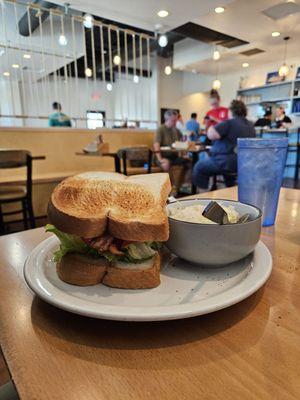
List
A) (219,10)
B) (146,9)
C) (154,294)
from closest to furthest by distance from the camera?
1. (154,294)
2. (146,9)
3. (219,10)

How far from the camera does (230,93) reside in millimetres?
9539

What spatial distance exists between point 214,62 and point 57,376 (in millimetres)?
8887

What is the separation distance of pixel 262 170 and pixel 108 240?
21.9 inches

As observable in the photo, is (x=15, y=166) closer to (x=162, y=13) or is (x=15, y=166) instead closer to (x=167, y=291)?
(x=167, y=291)

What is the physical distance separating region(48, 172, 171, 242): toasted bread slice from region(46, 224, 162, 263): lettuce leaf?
0.12 feet

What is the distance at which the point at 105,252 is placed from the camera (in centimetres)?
52

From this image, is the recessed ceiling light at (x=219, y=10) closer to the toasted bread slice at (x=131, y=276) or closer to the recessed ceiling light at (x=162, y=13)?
the recessed ceiling light at (x=162, y=13)

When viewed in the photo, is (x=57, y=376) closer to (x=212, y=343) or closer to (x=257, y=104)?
(x=212, y=343)

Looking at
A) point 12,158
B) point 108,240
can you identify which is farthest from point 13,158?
point 108,240

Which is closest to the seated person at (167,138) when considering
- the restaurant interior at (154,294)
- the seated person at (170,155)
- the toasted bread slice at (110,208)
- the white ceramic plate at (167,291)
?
the seated person at (170,155)

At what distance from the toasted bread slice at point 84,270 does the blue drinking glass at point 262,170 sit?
0.57m

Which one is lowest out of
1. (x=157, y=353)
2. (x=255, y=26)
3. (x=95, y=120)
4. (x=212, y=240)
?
(x=157, y=353)

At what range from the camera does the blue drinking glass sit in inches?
32.9

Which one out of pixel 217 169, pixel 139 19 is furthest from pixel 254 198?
pixel 139 19
